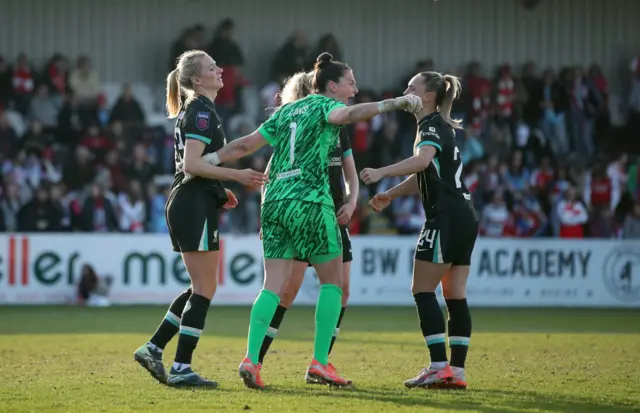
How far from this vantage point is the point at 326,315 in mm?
7895

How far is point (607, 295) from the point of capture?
20.5 metres

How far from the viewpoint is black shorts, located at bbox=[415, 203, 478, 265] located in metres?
8.06

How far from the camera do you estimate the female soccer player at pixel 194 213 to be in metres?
7.89

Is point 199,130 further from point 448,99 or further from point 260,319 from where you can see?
point 448,99

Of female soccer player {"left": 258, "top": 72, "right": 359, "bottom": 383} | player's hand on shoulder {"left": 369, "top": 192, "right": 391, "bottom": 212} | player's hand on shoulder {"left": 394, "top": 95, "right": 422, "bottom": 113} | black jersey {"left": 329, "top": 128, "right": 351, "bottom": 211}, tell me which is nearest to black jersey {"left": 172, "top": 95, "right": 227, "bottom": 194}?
female soccer player {"left": 258, "top": 72, "right": 359, "bottom": 383}

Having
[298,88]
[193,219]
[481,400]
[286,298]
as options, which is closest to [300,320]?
[286,298]

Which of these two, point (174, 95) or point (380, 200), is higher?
point (174, 95)

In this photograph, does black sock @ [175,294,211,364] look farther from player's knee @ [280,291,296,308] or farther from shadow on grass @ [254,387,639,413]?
player's knee @ [280,291,296,308]

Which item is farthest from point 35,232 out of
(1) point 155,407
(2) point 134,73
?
(1) point 155,407

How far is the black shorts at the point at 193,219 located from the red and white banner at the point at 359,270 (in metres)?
11.2

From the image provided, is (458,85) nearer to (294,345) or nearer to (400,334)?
(294,345)

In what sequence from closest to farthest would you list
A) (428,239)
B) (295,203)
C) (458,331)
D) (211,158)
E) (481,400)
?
1. (481,400)
2. (295,203)
3. (211,158)
4. (428,239)
5. (458,331)

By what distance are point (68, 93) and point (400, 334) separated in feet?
38.5

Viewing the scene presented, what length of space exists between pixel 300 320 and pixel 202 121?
8400 mm
